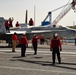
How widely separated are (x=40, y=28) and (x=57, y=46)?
65.4 ft

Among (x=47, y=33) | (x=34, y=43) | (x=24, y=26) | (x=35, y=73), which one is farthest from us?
(x=24, y=26)

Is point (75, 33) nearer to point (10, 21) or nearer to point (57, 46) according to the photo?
point (10, 21)

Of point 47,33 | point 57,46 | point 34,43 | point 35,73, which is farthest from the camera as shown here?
point 47,33

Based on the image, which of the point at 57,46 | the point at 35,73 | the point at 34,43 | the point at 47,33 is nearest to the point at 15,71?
the point at 35,73

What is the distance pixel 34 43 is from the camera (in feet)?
80.2

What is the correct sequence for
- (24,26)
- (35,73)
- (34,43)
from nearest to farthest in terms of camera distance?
(35,73), (34,43), (24,26)

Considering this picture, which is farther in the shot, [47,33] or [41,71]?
[47,33]

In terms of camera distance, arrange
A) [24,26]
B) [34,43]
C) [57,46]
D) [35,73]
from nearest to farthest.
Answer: [35,73]
[57,46]
[34,43]
[24,26]

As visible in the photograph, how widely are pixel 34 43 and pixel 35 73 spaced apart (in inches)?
426

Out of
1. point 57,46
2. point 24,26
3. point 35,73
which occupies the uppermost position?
point 24,26

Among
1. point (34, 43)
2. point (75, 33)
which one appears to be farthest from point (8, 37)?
point (34, 43)

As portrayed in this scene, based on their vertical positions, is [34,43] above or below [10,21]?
below

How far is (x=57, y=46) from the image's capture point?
1756 cm

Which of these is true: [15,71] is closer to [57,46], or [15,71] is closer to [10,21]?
[57,46]
